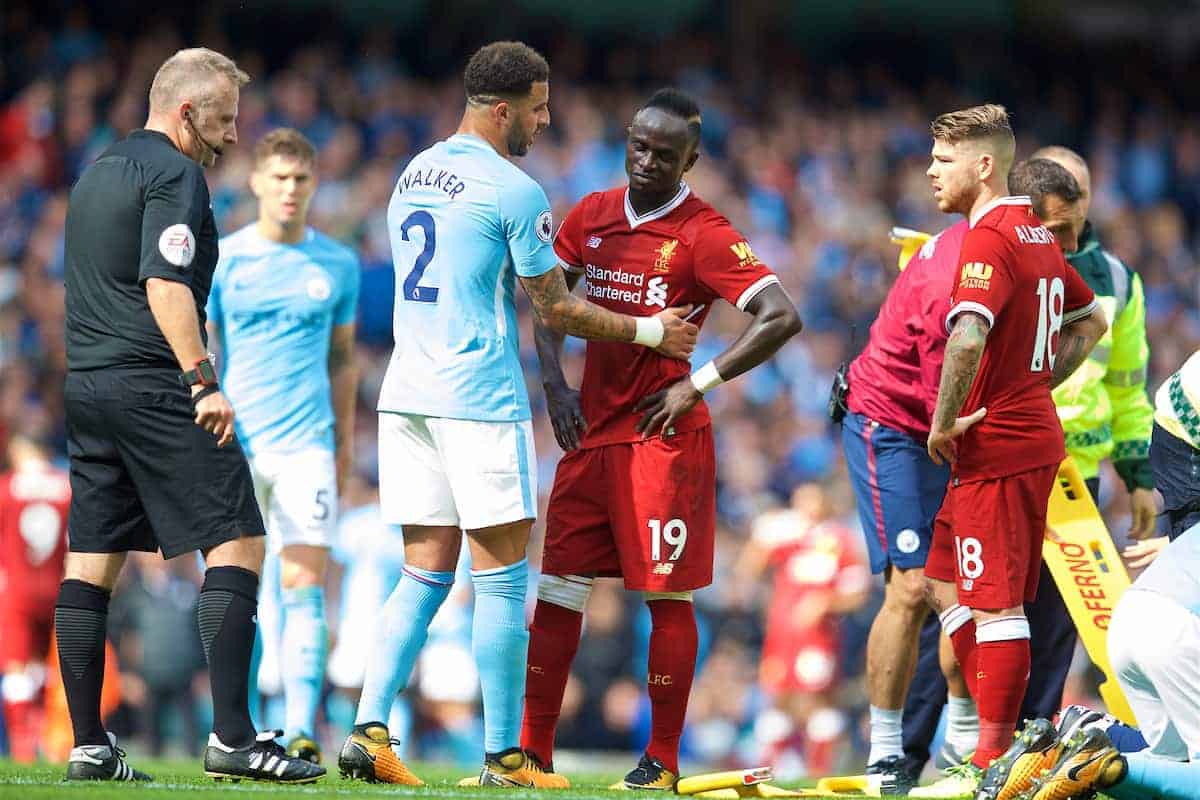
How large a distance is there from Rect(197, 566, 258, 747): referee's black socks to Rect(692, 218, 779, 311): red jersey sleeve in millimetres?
2052

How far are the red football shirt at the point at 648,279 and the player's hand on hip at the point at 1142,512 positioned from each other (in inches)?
105

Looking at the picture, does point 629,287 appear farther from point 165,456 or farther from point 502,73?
point 165,456

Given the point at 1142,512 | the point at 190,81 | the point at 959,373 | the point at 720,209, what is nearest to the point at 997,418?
the point at 959,373

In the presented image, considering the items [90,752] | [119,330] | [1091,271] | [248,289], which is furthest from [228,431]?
[1091,271]

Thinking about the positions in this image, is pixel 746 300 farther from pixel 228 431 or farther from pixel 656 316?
pixel 228 431

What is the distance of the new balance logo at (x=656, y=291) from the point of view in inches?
270

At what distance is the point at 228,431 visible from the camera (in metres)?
6.08

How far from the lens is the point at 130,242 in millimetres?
6293

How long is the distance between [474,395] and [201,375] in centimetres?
100

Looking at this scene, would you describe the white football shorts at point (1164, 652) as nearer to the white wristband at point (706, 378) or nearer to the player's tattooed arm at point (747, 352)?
the player's tattooed arm at point (747, 352)

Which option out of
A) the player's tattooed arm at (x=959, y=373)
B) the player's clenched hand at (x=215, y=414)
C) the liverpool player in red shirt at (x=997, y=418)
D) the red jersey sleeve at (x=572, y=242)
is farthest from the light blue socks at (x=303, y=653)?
the player's tattooed arm at (x=959, y=373)

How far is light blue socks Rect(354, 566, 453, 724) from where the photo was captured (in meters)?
6.48

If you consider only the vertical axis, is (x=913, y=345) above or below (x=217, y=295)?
below

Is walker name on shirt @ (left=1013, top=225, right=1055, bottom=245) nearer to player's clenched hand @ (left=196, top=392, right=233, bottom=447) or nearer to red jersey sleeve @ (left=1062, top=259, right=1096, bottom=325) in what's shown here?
red jersey sleeve @ (left=1062, top=259, right=1096, bottom=325)
